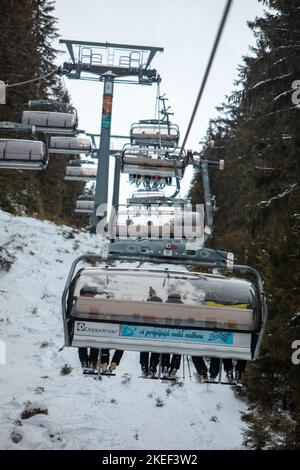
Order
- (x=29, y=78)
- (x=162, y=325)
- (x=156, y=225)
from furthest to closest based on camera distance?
(x=29, y=78) → (x=156, y=225) → (x=162, y=325)

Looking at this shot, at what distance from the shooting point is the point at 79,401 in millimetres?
12430

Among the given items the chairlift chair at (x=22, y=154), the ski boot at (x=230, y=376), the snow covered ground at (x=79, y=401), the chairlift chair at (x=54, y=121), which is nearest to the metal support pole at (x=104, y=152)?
the chairlift chair at (x=54, y=121)

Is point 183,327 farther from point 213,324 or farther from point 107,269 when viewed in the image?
Answer: point 107,269

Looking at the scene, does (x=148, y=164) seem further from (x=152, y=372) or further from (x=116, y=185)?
(x=152, y=372)

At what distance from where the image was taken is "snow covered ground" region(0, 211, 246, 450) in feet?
36.3

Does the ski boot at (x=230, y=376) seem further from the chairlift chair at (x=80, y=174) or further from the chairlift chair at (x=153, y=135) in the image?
the chairlift chair at (x=80, y=174)

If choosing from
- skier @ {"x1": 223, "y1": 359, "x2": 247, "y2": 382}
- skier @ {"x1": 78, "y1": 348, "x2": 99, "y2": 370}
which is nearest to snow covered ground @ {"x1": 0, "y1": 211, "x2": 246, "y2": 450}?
skier @ {"x1": 78, "y1": 348, "x2": 99, "y2": 370}

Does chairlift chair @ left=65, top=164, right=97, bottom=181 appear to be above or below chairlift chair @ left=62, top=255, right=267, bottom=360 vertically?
above

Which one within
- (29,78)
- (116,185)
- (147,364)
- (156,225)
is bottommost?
(147,364)

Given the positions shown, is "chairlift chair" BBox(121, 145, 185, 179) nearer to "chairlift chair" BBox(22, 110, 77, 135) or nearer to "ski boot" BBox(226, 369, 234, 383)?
"chairlift chair" BBox(22, 110, 77, 135)

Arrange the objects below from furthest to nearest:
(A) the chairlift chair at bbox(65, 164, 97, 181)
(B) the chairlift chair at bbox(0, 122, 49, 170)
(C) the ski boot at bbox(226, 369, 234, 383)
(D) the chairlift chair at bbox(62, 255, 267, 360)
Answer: (A) the chairlift chair at bbox(65, 164, 97, 181) < (B) the chairlift chair at bbox(0, 122, 49, 170) < (C) the ski boot at bbox(226, 369, 234, 383) < (D) the chairlift chair at bbox(62, 255, 267, 360)

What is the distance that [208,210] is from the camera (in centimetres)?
786

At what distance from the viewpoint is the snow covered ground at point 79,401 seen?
11055 millimetres

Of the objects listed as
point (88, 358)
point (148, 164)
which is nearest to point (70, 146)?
point (148, 164)
